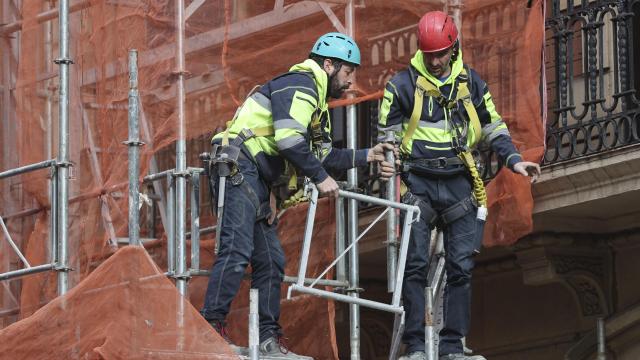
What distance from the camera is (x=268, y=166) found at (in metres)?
14.3

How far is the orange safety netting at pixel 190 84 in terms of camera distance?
618 inches

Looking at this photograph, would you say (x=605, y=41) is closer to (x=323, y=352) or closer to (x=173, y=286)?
(x=323, y=352)

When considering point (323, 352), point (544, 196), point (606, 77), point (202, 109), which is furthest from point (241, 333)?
point (606, 77)

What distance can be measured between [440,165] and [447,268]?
710 mm

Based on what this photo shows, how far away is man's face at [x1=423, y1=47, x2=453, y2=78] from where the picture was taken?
14719 mm

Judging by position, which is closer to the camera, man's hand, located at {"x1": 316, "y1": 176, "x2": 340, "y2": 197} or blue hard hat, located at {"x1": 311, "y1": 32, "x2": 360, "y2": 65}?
man's hand, located at {"x1": 316, "y1": 176, "x2": 340, "y2": 197}

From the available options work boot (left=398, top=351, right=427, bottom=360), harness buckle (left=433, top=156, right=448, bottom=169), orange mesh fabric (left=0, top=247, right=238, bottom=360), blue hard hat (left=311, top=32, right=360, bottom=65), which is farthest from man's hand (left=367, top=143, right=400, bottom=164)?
orange mesh fabric (left=0, top=247, right=238, bottom=360)

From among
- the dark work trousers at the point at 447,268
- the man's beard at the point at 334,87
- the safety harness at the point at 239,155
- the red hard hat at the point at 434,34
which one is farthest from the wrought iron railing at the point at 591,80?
the safety harness at the point at 239,155

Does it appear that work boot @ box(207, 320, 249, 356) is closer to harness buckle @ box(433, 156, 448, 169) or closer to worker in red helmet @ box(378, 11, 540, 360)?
worker in red helmet @ box(378, 11, 540, 360)

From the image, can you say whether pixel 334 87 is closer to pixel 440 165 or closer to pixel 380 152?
pixel 380 152

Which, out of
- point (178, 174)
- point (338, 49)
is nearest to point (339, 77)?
point (338, 49)

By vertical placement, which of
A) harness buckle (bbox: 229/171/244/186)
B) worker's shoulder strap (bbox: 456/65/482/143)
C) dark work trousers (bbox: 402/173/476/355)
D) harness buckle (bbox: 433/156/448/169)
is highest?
worker's shoulder strap (bbox: 456/65/482/143)

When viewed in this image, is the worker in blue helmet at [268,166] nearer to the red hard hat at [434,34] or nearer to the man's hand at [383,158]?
the man's hand at [383,158]

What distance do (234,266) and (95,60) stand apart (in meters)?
2.72
